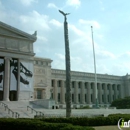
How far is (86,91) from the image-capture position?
73.9 metres

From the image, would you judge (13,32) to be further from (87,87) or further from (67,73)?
(87,87)

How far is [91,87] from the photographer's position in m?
76.1

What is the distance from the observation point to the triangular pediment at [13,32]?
42306 millimetres

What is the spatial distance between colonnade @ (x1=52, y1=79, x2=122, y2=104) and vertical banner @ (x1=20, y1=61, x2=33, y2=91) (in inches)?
847

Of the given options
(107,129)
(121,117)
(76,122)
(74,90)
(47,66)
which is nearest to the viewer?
(107,129)

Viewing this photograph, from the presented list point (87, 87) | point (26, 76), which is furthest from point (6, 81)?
point (87, 87)

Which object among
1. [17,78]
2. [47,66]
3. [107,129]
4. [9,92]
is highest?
[47,66]

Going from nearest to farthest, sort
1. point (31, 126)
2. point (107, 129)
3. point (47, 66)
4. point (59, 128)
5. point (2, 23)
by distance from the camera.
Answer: point (59, 128), point (31, 126), point (107, 129), point (2, 23), point (47, 66)

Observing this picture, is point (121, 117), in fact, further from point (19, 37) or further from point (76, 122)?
point (19, 37)

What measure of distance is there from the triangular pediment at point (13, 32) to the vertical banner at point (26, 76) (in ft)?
17.4

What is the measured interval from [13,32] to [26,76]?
891cm

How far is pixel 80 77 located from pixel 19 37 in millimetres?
31605

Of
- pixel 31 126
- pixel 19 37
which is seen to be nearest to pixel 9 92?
Answer: pixel 19 37

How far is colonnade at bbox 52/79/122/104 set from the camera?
6669cm
